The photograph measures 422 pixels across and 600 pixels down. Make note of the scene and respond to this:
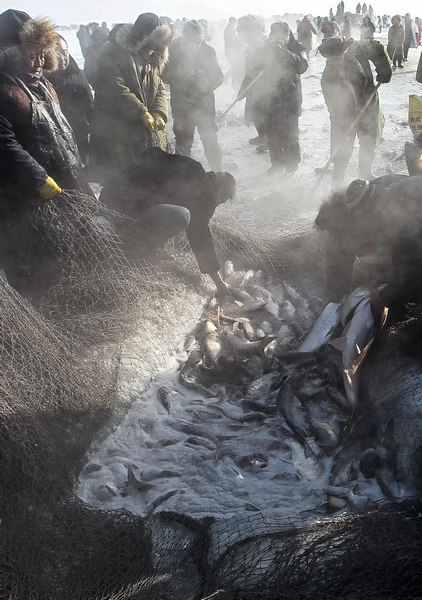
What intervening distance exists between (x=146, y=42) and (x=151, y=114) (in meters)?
0.90

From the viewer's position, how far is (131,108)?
6.09 m

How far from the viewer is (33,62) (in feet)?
13.8

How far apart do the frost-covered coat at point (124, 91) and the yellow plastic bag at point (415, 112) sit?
4.35m

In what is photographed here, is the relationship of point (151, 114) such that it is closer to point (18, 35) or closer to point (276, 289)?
point (18, 35)

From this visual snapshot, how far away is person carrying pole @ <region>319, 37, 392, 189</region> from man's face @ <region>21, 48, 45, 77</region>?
17.8 feet

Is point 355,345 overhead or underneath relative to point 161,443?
overhead

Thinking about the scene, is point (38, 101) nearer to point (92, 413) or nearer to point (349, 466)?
point (92, 413)

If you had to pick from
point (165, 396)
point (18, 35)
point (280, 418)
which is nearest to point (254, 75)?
point (18, 35)

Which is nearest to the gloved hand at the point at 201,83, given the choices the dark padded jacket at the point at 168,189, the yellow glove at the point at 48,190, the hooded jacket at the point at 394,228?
the dark padded jacket at the point at 168,189

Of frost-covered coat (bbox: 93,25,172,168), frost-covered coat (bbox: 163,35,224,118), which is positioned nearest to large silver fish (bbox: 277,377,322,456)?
frost-covered coat (bbox: 93,25,172,168)

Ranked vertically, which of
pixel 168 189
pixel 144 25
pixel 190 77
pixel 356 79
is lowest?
pixel 168 189

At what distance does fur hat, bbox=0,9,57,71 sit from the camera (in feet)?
13.3

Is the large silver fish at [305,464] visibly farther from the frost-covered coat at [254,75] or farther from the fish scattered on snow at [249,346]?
the frost-covered coat at [254,75]

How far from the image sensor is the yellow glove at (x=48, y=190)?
13.1ft
